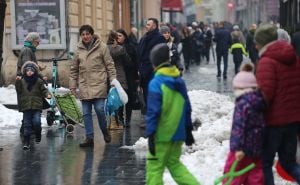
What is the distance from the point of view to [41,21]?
19.9 m

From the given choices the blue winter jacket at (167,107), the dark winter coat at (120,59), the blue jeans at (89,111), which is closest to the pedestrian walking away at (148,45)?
the dark winter coat at (120,59)

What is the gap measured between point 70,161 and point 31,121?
4.72ft

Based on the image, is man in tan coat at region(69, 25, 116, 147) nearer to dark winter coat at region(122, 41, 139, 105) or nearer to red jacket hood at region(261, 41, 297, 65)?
dark winter coat at region(122, 41, 139, 105)

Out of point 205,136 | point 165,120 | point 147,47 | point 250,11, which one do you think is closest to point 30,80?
point 147,47

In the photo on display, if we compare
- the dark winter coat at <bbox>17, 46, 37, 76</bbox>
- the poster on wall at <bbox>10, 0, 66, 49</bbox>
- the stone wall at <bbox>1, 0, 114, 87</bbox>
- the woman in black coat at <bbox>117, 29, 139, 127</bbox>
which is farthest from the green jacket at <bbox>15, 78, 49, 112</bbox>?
the poster on wall at <bbox>10, 0, 66, 49</bbox>

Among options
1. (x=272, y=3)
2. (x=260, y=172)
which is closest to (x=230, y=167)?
(x=260, y=172)

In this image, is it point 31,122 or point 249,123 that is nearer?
point 249,123

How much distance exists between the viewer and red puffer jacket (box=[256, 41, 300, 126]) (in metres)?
6.55

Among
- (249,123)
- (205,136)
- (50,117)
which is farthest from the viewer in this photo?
(50,117)

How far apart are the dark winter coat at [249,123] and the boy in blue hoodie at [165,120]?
2.22 ft

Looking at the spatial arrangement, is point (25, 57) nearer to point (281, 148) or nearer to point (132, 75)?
point (132, 75)

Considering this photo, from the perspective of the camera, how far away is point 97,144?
11.4 metres

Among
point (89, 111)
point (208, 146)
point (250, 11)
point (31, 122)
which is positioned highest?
point (250, 11)

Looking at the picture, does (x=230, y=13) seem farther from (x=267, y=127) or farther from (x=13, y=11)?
(x=267, y=127)
